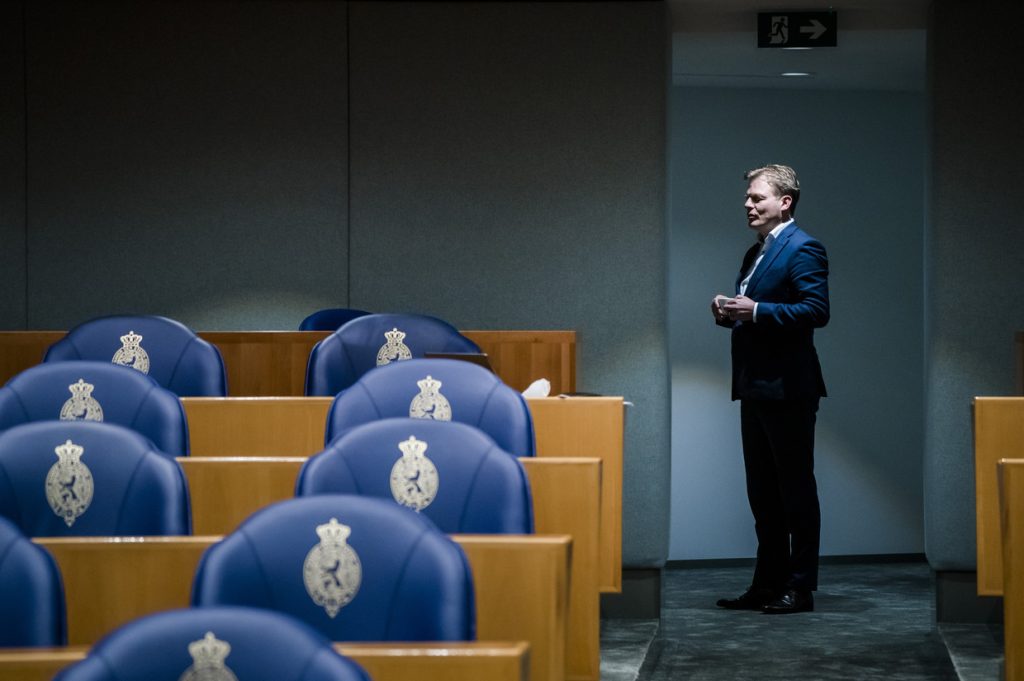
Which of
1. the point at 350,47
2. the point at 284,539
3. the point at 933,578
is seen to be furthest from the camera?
the point at 350,47

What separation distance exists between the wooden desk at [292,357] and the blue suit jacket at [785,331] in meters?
0.65

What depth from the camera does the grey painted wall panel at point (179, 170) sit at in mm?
6582

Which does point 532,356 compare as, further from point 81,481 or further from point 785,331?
point 81,481

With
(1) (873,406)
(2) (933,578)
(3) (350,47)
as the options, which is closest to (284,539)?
(2) (933,578)

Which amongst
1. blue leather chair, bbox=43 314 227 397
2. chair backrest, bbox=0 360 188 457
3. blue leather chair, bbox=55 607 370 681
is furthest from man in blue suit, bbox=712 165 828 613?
blue leather chair, bbox=55 607 370 681

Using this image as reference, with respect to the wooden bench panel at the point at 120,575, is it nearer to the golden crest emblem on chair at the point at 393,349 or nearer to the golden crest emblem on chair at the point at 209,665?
the golden crest emblem on chair at the point at 209,665

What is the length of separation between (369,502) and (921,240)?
6.08 m

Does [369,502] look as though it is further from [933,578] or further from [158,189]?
[158,189]

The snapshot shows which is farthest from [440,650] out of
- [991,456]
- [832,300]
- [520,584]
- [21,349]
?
[832,300]

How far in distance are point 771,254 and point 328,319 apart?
5.72 feet

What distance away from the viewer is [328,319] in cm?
597

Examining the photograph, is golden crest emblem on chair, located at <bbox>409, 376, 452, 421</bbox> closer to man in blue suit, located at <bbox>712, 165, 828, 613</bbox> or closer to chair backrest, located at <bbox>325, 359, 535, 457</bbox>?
chair backrest, located at <bbox>325, 359, 535, 457</bbox>

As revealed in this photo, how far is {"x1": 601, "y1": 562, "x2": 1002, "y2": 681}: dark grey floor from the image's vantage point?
4.48 metres

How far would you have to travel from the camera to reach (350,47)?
6.53 m
